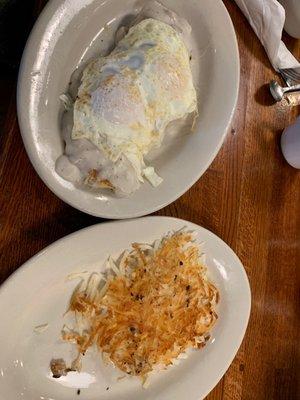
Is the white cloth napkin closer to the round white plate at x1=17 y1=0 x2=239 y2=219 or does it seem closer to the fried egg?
the round white plate at x1=17 y1=0 x2=239 y2=219

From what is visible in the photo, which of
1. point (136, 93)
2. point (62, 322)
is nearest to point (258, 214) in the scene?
point (136, 93)

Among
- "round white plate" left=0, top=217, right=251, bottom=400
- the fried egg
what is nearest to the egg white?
the fried egg

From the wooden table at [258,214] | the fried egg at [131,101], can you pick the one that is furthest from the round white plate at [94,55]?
the wooden table at [258,214]

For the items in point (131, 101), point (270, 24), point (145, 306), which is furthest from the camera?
point (270, 24)

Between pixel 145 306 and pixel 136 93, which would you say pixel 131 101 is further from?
pixel 145 306

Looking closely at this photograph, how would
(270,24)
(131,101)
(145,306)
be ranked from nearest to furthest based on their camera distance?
(131,101), (145,306), (270,24)

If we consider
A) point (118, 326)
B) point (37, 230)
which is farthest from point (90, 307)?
point (37, 230)
